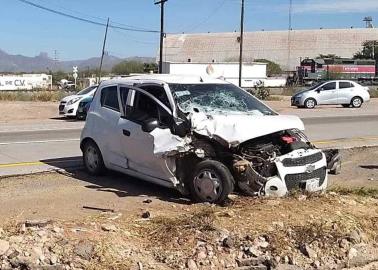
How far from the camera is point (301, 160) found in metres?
7.51

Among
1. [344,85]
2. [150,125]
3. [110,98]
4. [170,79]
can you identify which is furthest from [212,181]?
[344,85]

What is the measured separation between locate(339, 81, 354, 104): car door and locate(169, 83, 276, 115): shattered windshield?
27725 mm

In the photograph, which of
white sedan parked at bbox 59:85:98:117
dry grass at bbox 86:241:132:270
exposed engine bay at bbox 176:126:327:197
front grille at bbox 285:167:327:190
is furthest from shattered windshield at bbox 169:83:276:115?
white sedan parked at bbox 59:85:98:117

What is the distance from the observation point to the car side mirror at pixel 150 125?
798cm

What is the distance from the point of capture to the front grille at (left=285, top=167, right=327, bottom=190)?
7.39 metres

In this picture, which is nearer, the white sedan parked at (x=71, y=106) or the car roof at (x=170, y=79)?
the car roof at (x=170, y=79)

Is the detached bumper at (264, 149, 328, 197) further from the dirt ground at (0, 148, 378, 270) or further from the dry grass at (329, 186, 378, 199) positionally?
the dry grass at (329, 186, 378, 199)

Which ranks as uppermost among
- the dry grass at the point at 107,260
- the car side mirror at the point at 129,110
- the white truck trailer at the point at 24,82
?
the white truck trailer at the point at 24,82

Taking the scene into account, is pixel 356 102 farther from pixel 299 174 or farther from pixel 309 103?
pixel 299 174

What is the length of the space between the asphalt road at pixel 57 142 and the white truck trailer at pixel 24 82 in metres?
69.9

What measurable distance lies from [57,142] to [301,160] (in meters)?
9.12

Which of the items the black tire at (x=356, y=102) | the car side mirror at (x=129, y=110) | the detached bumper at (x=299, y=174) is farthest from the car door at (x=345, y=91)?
the detached bumper at (x=299, y=174)

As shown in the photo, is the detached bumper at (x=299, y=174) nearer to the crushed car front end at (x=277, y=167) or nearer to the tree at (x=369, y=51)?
the crushed car front end at (x=277, y=167)

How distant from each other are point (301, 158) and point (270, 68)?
441 feet
